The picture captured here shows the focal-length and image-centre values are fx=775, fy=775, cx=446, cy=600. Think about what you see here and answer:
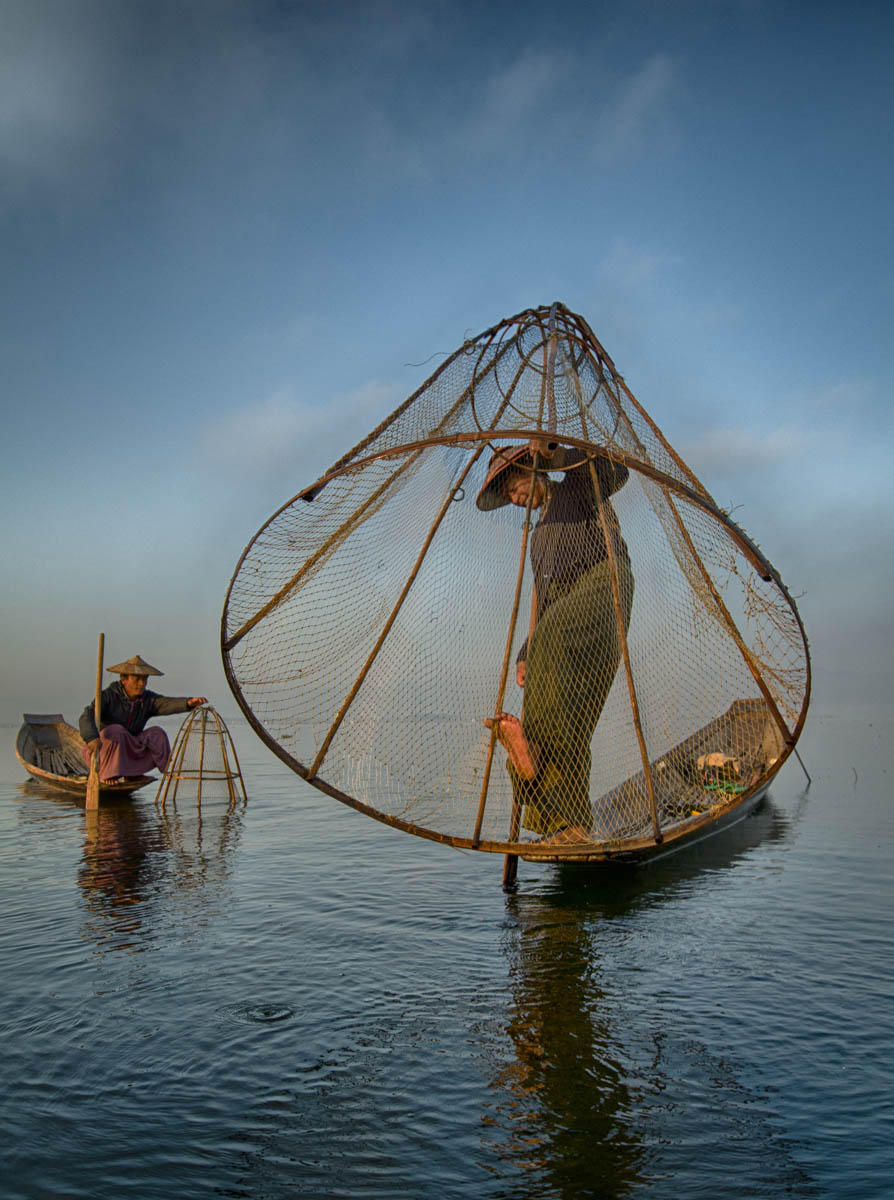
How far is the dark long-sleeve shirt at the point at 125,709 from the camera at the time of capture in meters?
10.4

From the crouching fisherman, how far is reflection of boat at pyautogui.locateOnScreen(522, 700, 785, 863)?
6.08 m

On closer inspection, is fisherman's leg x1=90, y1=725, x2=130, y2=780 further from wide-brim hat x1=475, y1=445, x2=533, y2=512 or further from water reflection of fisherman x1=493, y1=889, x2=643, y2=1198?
water reflection of fisherman x1=493, y1=889, x2=643, y2=1198

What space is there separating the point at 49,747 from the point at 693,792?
12.0 metres

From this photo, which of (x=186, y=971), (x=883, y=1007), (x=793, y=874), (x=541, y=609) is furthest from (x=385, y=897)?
(x=793, y=874)

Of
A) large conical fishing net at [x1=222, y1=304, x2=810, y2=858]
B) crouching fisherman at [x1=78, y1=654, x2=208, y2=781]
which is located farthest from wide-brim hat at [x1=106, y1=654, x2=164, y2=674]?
large conical fishing net at [x1=222, y1=304, x2=810, y2=858]

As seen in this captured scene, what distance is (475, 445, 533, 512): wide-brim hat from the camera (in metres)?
5.06

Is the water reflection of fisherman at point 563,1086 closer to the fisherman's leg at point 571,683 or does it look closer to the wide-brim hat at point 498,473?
the fisherman's leg at point 571,683

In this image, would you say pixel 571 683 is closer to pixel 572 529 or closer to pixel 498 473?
pixel 572 529

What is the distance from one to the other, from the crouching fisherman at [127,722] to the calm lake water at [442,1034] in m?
3.88

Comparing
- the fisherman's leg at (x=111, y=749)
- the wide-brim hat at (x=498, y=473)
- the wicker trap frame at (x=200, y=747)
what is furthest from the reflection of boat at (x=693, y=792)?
the fisherman's leg at (x=111, y=749)

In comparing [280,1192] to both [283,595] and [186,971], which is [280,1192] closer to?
[186,971]

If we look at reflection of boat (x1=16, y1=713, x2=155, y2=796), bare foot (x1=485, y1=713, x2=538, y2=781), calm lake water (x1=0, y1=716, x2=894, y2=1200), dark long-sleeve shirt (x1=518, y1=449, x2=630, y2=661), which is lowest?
calm lake water (x1=0, y1=716, x2=894, y2=1200)

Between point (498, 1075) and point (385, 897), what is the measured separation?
2954mm

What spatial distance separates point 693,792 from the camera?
770 centimetres
